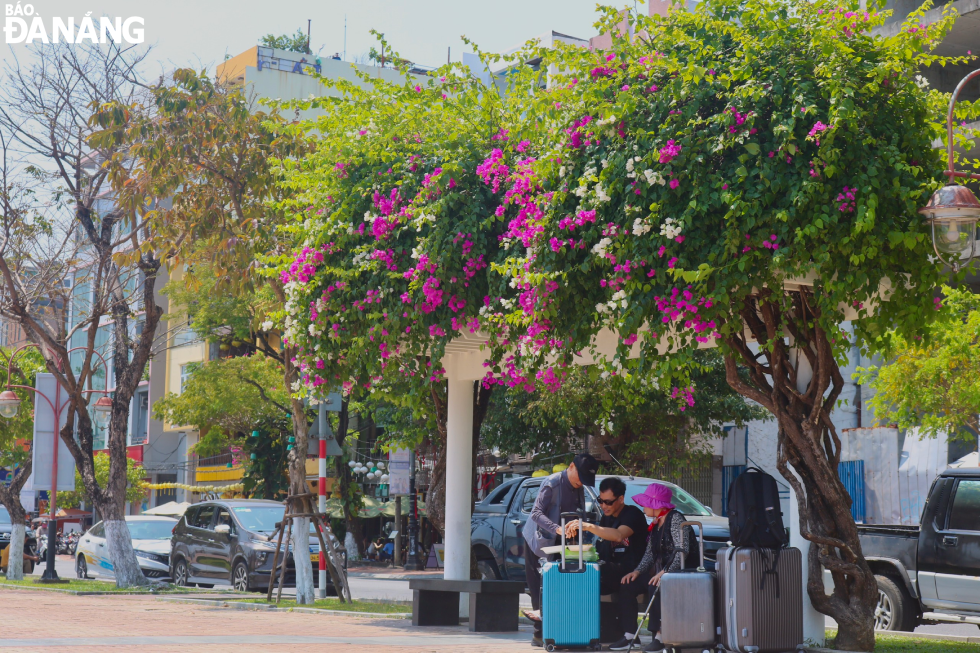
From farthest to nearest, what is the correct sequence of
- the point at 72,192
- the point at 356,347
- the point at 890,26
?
the point at 890,26, the point at 72,192, the point at 356,347

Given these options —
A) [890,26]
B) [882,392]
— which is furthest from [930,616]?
[890,26]

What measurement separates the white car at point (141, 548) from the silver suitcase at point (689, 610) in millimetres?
16417

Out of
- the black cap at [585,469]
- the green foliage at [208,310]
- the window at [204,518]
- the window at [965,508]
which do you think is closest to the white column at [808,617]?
the black cap at [585,469]

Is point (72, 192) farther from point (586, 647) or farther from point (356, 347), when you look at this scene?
point (586, 647)

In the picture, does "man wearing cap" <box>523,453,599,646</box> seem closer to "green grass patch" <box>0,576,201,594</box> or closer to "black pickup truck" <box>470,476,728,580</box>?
"black pickup truck" <box>470,476,728,580</box>

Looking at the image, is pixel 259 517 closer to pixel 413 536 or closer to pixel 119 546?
pixel 119 546

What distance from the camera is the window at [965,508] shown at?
37.5 feet

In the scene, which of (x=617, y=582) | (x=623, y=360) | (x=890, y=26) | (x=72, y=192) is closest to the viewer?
(x=623, y=360)

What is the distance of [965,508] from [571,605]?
4.88 m

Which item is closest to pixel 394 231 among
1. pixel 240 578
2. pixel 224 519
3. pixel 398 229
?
pixel 398 229

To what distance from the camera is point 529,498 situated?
607 inches

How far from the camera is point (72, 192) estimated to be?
2052 cm

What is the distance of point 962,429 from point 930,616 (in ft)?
33.8

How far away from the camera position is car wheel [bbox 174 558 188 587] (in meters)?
21.3
